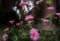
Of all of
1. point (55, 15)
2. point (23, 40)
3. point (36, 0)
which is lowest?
point (23, 40)

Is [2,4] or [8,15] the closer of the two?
[8,15]

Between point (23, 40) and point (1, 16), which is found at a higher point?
point (23, 40)

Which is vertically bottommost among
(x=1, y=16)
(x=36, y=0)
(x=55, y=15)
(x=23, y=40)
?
(x=1, y=16)

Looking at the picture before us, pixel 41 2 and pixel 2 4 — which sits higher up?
pixel 41 2

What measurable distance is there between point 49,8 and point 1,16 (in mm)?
3839

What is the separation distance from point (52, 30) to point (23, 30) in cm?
38

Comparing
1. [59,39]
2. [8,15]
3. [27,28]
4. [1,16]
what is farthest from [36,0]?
[1,16]

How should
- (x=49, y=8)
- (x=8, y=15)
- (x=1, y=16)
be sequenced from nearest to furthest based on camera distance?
(x=49, y=8), (x=8, y=15), (x=1, y=16)

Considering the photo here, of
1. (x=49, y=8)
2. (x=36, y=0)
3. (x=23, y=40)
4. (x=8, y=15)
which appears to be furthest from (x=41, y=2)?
(x=8, y=15)

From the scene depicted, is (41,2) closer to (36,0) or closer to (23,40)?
(36,0)

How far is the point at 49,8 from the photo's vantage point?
2.68m

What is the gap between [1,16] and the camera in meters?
6.39

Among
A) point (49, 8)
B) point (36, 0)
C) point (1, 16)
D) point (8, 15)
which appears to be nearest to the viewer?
point (49, 8)

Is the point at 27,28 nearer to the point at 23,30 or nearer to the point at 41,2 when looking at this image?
the point at 23,30
